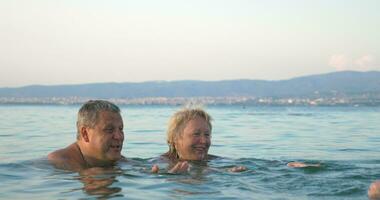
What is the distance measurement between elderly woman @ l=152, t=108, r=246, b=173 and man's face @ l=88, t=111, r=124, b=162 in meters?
1.79

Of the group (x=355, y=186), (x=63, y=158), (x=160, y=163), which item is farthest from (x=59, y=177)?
(x=355, y=186)

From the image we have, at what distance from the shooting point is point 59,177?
29.1ft

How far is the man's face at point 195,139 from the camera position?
10.2 metres

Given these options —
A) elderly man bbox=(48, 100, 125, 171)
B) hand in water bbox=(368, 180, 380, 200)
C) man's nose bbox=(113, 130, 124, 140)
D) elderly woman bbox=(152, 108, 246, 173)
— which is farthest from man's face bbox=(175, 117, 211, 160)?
hand in water bbox=(368, 180, 380, 200)

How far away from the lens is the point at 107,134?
847cm

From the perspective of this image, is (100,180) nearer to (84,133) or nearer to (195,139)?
(84,133)

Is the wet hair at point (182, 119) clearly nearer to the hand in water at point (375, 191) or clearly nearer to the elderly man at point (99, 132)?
the elderly man at point (99, 132)

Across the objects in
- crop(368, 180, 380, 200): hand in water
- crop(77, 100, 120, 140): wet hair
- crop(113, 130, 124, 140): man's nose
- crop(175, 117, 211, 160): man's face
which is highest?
crop(77, 100, 120, 140): wet hair

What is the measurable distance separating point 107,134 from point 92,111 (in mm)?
409

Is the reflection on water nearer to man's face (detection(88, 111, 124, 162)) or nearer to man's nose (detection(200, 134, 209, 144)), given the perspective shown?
man's face (detection(88, 111, 124, 162))

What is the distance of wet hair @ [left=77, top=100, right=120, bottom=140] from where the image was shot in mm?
Answer: 8500

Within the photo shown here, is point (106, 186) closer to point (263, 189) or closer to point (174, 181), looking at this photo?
point (174, 181)

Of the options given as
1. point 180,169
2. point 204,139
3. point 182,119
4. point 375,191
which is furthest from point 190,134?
point 375,191

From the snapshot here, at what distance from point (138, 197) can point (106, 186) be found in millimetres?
651
